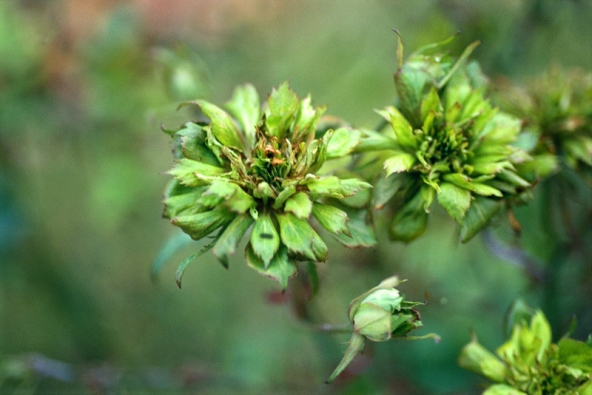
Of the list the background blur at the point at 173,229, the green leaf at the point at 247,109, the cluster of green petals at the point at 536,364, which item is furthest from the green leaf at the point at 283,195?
the background blur at the point at 173,229

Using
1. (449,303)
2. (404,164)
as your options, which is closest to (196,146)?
(404,164)

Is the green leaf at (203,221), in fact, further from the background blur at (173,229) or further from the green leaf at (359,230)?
the background blur at (173,229)

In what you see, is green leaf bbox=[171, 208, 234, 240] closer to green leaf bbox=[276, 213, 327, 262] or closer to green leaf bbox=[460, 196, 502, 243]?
green leaf bbox=[276, 213, 327, 262]

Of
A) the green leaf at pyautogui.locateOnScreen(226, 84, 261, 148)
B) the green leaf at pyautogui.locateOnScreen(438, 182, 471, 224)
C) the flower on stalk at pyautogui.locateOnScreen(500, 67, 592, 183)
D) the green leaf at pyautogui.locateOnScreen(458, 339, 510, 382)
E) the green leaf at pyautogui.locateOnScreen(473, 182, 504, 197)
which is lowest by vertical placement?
the green leaf at pyautogui.locateOnScreen(458, 339, 510, 382)

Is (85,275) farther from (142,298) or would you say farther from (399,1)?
(399,1)

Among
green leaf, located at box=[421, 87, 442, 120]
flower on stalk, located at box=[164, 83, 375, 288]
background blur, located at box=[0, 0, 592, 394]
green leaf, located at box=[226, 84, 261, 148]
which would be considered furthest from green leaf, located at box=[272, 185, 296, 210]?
background blur, located at box=[0, 0, 592, 394]

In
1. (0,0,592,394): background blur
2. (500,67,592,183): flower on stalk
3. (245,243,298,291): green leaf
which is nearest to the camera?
(245,243,298,291): green leaf

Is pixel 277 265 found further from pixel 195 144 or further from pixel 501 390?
pixel 501 390
